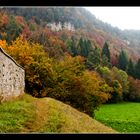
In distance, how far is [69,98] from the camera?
5.98m

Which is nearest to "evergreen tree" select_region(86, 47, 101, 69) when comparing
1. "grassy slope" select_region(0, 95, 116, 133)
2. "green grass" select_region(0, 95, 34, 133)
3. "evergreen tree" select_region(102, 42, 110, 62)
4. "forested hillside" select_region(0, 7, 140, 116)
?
"forested hillside" select_region(0, 7, 140, 116)

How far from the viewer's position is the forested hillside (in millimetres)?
5441

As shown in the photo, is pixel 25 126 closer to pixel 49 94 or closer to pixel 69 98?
pixel 49 94

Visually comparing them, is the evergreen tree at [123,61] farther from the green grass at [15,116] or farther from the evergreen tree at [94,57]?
the green grass at [15,116]

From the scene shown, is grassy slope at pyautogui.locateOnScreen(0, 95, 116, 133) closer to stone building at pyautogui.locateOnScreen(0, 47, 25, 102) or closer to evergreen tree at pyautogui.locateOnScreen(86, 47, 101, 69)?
stone building at pyautogui.locateOnScreen(0, 47, 25, 102)

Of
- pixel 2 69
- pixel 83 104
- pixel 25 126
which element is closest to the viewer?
pixel 2 69

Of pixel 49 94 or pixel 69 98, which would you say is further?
pixel 69 98

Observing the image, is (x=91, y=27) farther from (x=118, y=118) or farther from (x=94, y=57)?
(x=118, y=118)

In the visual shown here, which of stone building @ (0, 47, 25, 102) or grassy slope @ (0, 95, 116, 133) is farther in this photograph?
grassy slope @ (0, 95, 116, 133)

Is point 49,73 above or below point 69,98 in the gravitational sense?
above

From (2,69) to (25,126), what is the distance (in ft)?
2.51

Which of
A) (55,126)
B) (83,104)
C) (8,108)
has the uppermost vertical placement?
(8,108)
